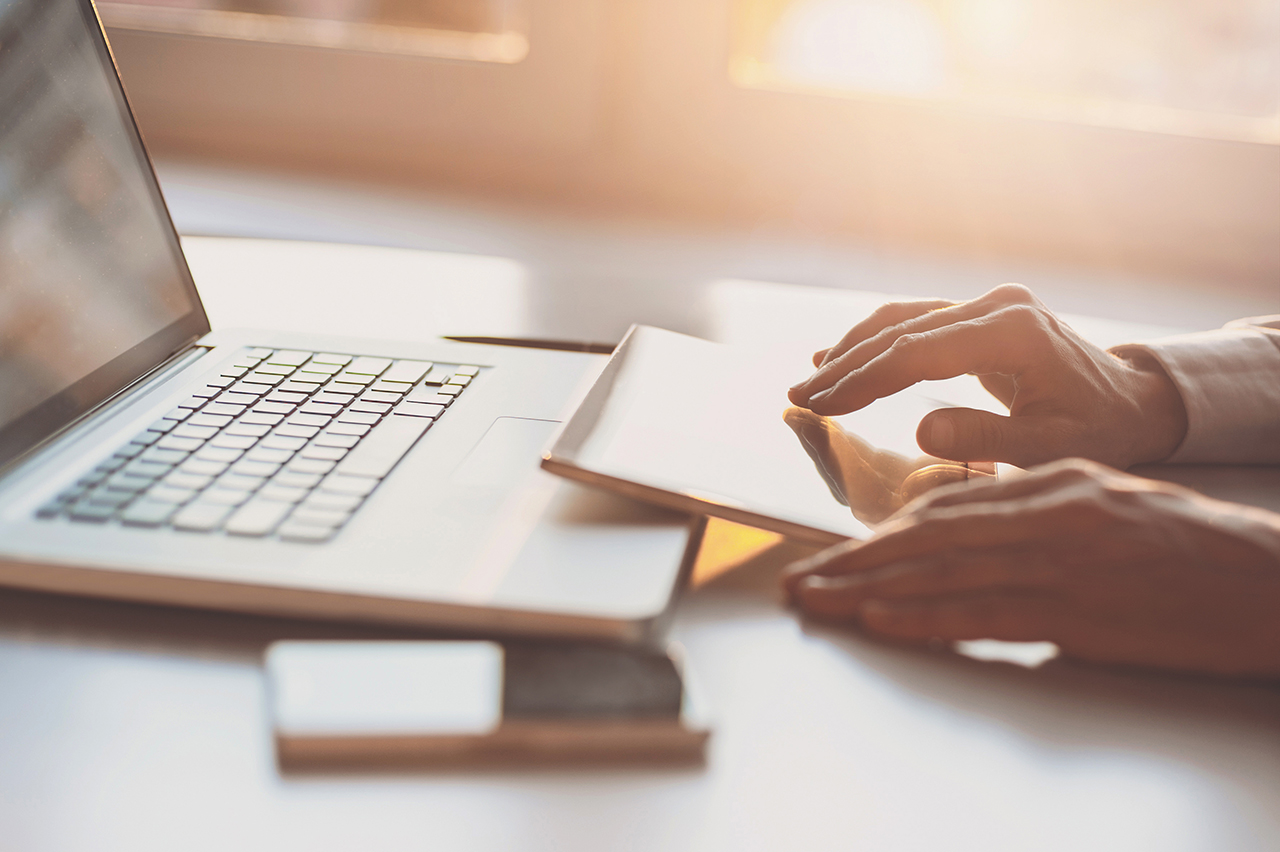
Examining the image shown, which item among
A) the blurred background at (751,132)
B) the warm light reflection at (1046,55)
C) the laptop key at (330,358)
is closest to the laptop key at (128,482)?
the laptop key at (330,358)

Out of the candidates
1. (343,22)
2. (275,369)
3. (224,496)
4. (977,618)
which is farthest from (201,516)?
(343,22)

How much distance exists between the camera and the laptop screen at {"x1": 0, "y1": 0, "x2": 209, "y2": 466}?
50cm

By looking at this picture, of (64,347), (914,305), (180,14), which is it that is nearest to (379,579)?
(64,347)

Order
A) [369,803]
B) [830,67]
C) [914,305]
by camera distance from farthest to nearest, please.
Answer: [830,67] → [914,305] → [369,803]

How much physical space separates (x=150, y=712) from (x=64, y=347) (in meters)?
0.27

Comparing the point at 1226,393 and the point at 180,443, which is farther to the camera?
the point at 1226,393

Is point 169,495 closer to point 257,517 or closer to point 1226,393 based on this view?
point 257,517

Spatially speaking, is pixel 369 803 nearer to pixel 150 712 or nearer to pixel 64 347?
pixel 150 712

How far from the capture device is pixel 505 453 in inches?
20.3

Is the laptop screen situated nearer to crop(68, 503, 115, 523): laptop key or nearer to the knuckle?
crop(68, 503, 115, 523): laptop key

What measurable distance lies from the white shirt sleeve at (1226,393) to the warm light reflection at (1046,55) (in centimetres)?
71

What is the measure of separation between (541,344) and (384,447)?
0.98 feet

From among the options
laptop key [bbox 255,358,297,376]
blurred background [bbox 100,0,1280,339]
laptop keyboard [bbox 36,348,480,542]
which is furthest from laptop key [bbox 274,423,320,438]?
blurred background [bbox 100,0,1280,339]

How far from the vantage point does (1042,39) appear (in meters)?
1.33
